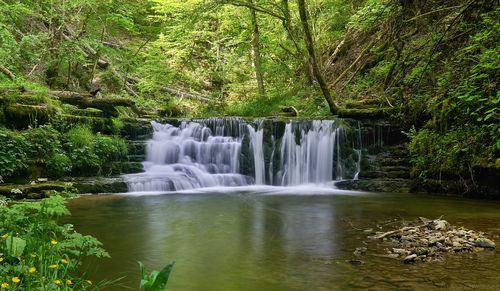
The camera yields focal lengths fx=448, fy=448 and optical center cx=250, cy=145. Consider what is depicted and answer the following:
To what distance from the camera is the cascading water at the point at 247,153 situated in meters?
12.1

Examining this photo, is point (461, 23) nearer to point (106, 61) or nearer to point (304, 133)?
point (304, 133)

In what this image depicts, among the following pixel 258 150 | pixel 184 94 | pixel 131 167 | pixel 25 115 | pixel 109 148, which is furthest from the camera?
pixel 184 94

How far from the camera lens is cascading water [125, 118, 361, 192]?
12.1 meters

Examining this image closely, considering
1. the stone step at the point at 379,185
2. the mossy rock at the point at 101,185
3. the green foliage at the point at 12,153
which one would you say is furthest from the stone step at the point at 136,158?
the stone step at the point at 379,185

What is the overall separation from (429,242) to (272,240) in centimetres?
182

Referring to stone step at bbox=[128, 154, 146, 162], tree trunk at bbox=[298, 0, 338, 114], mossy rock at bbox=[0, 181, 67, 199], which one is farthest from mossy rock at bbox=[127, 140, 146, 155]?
tree trunk at bbox=[298, 0, 338, 114]

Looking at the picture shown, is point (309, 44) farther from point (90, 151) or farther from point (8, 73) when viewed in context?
point (8, 73)

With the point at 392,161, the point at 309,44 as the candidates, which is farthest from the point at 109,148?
the point at 392,161

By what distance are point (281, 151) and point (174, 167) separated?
Answer: 9.95 ft

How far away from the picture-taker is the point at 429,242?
15.6 ft

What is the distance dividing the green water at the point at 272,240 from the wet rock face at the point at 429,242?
156 millimetres

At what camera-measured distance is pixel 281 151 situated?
12680 millimetres

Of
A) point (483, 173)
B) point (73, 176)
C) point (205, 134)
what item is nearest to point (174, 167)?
point (205, 134)

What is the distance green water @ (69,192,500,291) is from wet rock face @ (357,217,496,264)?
16cm
